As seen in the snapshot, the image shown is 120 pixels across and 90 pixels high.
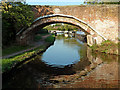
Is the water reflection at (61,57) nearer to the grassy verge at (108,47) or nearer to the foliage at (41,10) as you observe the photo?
the grassy verge at (108,47)

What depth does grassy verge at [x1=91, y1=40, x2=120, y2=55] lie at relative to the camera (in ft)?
42.1

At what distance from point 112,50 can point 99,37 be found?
2.66 m

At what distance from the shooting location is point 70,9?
14.9m

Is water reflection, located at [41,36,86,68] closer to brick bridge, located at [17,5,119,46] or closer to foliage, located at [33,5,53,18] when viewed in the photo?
brick bridge, located at [17,5,119,46]

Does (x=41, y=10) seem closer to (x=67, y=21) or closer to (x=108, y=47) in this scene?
(x=67, y=21)

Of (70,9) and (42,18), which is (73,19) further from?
(42,18)

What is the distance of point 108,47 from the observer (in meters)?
13.5

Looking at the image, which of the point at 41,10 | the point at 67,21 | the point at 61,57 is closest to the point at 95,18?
the point at 67,21

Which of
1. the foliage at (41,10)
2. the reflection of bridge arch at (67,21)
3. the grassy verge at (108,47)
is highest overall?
the foliage at (41,10)

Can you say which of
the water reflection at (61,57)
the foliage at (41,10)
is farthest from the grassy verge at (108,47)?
the foliage at (41,10)

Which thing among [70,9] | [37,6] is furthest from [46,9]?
[70,9]

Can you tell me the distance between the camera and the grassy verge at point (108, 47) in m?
12.8

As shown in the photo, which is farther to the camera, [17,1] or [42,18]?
[42,18]

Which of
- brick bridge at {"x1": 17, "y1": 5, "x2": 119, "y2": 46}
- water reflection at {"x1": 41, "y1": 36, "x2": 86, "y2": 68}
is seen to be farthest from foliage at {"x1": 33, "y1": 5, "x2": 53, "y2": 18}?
water reflection at {"x1": 41, "y1": 36, "x2": 86, "y2": 68}
